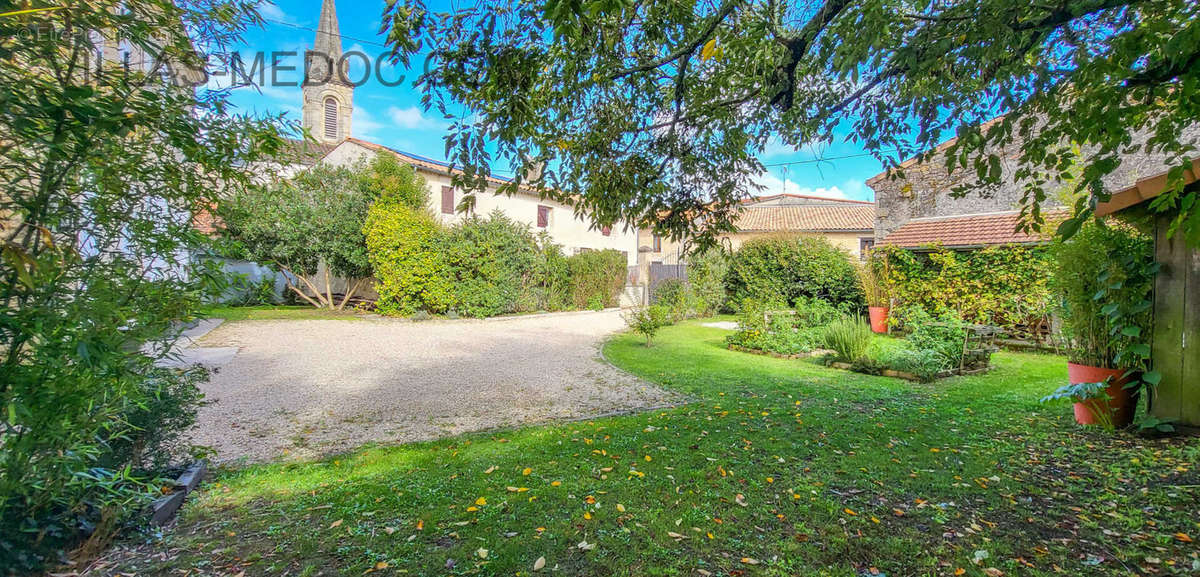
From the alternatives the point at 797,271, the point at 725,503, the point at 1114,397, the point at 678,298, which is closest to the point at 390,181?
the point at 678,298

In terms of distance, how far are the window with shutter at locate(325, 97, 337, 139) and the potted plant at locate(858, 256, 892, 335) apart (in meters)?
32.3

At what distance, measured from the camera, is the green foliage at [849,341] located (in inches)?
334

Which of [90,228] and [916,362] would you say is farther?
[916,362]

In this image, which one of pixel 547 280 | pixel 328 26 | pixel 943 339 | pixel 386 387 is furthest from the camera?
pixel 328 26

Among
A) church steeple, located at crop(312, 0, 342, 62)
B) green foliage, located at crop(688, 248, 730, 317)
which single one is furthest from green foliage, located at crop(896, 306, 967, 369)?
church steeple, located at crop(312, 0, 342, 62)

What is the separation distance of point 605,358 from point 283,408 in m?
5.05

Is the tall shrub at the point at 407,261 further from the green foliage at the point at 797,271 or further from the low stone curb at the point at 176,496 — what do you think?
the low stone curb at the point at 176,496

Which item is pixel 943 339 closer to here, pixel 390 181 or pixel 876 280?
pixel 876 280

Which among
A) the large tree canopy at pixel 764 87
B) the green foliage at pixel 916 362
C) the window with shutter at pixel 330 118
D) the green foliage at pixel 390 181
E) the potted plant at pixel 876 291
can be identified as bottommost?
the green foliage at pixel 916 362

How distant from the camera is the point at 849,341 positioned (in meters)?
8.59

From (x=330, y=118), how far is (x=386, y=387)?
32849mm

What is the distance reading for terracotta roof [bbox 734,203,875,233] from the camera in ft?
96.5

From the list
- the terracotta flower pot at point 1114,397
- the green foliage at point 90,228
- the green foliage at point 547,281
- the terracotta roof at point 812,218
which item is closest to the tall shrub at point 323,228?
the green foliage at point 547,281

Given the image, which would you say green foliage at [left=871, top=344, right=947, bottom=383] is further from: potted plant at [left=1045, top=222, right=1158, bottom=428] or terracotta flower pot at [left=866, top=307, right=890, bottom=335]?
terracotta flower pot at [left=866, top=307, right=890, bottom=335]
